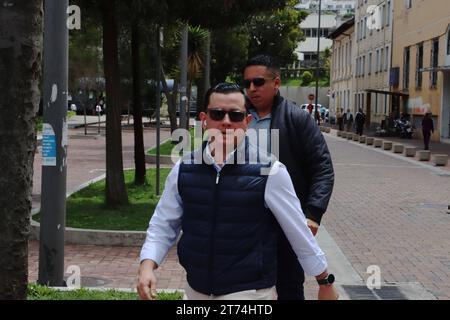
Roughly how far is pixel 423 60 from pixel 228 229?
34.5 metres

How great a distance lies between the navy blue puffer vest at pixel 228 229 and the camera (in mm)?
2875

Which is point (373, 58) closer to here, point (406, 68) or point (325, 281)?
point (406, 68)

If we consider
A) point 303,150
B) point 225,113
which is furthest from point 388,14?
point 225,113

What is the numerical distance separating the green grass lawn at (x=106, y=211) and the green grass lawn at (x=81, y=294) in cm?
306

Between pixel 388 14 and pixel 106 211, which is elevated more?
pixel 388 14

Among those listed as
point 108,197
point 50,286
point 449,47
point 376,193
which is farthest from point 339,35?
point 50,286

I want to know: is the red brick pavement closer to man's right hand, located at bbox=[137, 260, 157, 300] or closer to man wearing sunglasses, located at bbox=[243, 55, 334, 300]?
man wearing sunglasses, located at bbox=[243, 55, 334, 300]

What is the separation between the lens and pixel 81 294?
5.40 metres

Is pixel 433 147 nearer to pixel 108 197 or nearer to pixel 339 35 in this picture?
pixel 108 197

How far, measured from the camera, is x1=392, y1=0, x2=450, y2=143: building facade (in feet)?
105

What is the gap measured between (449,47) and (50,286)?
28074 mm

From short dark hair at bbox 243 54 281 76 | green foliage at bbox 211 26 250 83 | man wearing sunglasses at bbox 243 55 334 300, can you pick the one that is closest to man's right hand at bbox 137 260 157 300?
man wearing sunglasses at bbox 243 55 334 300

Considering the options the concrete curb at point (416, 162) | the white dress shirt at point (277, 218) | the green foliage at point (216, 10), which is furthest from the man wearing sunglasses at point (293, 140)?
the concrete curb at point (416, 162)

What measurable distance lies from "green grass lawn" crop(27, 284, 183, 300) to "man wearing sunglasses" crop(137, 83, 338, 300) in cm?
234
